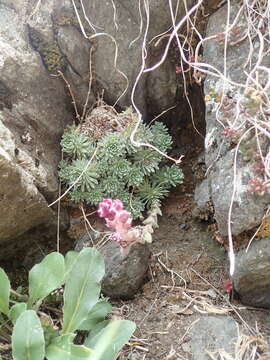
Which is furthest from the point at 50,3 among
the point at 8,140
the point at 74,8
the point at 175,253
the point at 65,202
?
the point at 175,253

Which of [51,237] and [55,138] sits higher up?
[55,138]

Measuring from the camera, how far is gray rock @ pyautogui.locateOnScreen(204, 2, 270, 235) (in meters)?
1.98

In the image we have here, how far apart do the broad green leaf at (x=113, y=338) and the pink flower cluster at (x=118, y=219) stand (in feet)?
1.01

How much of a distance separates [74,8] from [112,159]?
71 cm

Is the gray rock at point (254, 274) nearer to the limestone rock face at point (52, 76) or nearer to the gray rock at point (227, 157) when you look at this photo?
the gray rock at point (227, 157)

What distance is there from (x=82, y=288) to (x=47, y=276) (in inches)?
5.9

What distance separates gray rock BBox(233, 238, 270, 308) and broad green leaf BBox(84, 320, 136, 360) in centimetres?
50

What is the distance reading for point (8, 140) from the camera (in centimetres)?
206

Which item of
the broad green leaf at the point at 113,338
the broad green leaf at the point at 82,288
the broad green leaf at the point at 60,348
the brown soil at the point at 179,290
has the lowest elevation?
the brown soil at the point at 179,290

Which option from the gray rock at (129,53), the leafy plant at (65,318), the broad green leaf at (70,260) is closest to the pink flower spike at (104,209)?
the leafy plant at (65,318)

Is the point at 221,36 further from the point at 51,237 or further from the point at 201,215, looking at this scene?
the point at 51,237

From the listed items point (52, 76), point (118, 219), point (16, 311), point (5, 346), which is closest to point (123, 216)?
point (118, 219)

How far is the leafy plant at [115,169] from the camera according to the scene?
88.7 inches

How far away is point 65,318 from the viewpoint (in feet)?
6.16
